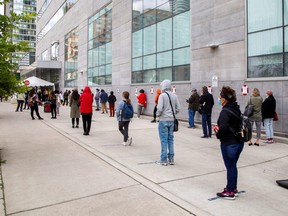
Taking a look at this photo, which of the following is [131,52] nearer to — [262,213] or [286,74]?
[286,74]

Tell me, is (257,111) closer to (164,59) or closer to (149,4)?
(164,59)

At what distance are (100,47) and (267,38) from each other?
57.1 ft

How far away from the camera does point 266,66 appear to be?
416 inches

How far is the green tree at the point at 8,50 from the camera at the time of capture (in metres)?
6.94

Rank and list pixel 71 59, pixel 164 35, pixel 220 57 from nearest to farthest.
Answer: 1. pixel 220 57
2. pixel 164 35
3. pixel 71 59

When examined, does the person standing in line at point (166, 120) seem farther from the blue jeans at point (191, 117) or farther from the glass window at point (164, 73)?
the glass window at point (164, 73)

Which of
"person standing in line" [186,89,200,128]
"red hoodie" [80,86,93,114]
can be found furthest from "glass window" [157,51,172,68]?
"red hoodie" [80,86,93,114]

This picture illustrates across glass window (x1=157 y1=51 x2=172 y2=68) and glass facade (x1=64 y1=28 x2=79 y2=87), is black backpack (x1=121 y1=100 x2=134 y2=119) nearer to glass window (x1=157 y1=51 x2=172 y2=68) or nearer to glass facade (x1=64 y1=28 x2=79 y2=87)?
glass window (x1=157 y1=51 x2=172 y2=68)

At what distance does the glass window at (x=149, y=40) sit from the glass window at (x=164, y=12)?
80 cm

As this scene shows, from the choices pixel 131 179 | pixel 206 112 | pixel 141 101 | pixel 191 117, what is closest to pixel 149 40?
pixel 141 101

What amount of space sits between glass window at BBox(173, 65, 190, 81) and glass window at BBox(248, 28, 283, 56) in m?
3.85

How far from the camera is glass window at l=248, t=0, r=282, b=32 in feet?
33.7

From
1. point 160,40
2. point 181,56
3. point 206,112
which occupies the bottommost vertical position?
point 206,112

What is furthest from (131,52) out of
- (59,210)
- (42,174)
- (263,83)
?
(59,210)
